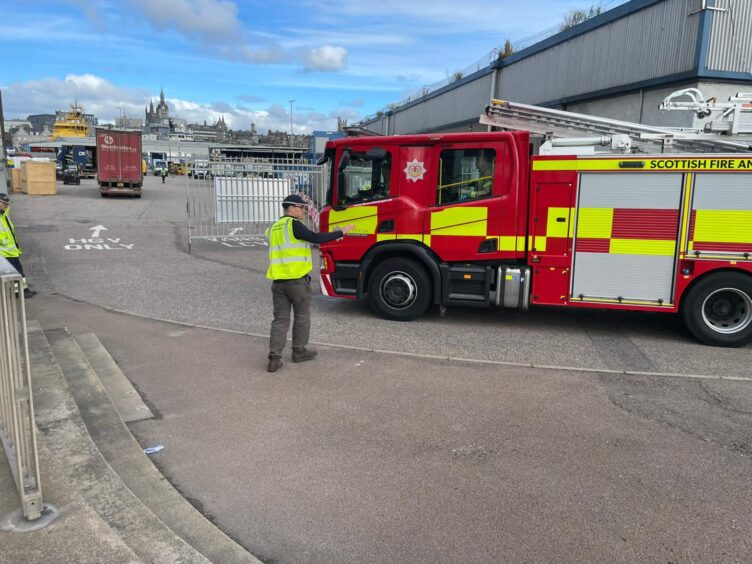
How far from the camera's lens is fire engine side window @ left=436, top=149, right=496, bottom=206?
7.68 metres

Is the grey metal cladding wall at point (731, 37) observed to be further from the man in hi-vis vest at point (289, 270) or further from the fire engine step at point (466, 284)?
the man in hi-vis vest at point (289, 270)

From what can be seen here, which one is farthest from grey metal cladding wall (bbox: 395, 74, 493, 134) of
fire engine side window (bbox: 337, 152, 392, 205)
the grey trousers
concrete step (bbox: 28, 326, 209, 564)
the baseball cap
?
concrete step (bbox: 28, 326, 209, 564)

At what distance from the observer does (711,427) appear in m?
4.89

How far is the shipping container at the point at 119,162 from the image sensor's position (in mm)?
30592

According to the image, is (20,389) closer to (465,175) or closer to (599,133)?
(465,175)

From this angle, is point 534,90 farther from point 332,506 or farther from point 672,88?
point 332,506

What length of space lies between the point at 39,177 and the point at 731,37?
3172cm

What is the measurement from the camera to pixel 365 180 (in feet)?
26.9

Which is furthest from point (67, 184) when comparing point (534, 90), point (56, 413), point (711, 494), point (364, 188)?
point (711, 494)

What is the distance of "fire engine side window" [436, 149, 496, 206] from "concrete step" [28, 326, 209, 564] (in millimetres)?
4777

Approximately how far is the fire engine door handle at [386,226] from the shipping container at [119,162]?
2697cm

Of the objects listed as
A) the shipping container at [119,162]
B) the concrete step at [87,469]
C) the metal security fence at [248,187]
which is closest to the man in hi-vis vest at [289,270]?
the concrete step at [87,469]

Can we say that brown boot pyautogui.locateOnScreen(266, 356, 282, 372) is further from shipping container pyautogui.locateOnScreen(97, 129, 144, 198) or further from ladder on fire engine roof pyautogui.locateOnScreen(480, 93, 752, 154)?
shipping container pyautogui.locateOnScreen(97, 129, 144, 198)

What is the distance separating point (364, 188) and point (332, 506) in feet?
17.5
